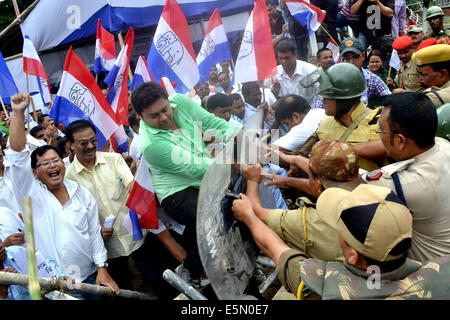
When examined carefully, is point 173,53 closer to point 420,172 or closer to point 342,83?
point 342,83

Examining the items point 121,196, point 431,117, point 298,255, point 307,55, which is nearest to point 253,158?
point 298,255

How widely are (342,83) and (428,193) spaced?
1.00 m

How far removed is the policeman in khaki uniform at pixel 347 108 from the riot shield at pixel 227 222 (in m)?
0.67

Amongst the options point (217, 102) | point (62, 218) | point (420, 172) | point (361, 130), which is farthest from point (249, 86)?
point (420, 172)

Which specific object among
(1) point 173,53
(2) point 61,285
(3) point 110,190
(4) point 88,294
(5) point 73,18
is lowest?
(4) point 88,294

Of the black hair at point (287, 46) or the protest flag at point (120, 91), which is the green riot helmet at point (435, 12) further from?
the protest flag at point (120, 91)

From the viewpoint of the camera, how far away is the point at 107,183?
140 inches

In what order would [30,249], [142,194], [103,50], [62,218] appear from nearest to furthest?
[30,249], [62,218], [142,194], [103,50]

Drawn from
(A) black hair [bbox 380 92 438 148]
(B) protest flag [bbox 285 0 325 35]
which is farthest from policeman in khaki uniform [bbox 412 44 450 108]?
(B) protest flag [bbox 285 0 325 35]

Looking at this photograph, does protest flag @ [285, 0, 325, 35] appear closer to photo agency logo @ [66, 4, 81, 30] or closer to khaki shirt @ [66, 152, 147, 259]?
khaki shirt @ [66, 152, 147, 259]
